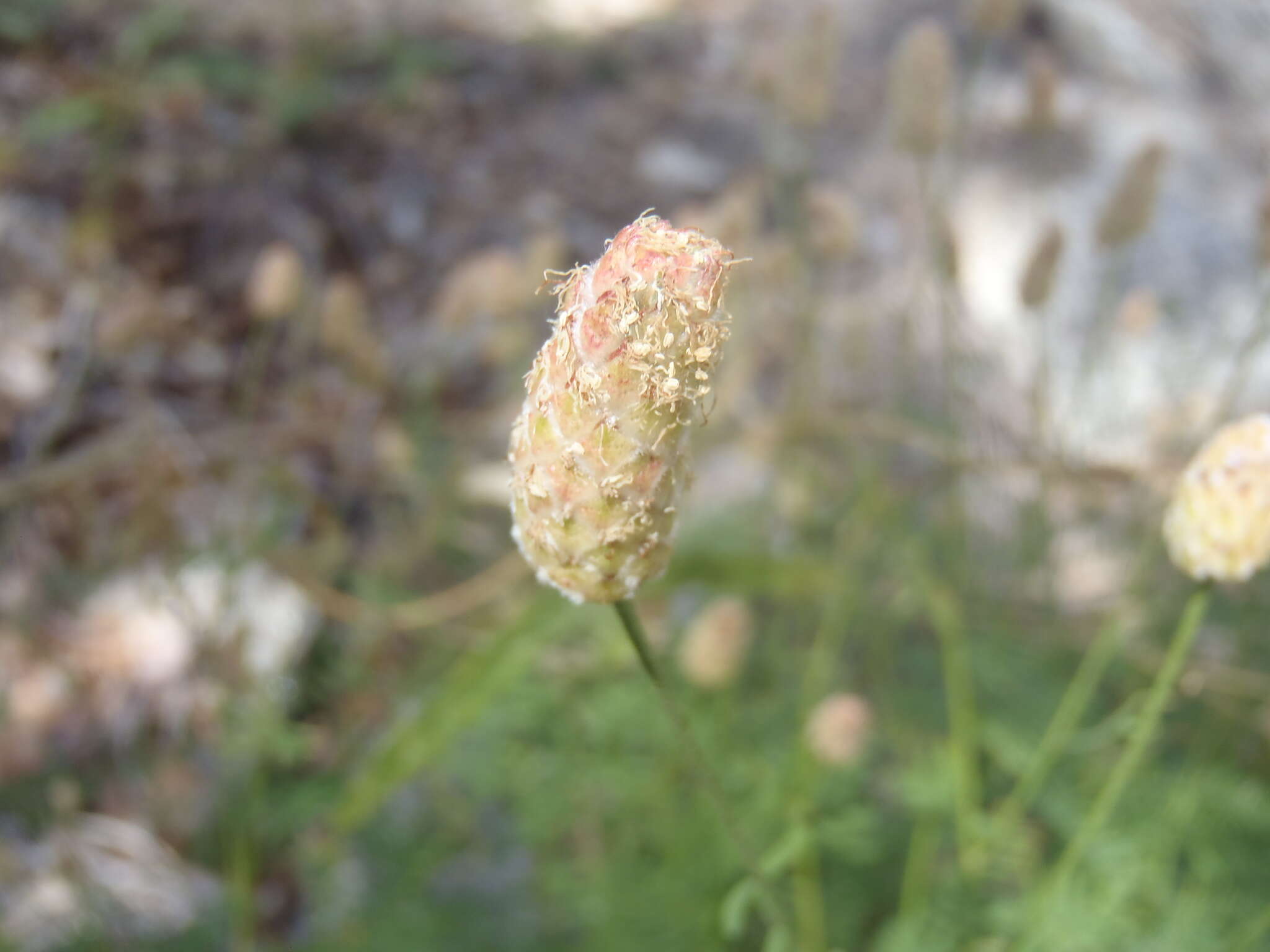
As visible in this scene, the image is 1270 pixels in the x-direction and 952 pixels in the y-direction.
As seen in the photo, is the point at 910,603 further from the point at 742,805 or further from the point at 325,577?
the point at 325,577

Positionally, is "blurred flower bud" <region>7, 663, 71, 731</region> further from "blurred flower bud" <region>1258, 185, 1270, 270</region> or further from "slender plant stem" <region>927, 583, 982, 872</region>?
"blurred flower bud" <region>1258, 185, 1270, 270</region>

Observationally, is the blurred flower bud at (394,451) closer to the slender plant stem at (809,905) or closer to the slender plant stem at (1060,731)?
the slender plant stem at (809,905)

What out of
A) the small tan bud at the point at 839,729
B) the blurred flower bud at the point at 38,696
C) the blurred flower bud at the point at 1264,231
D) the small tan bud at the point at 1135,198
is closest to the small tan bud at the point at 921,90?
the small tan bud at the point at 1135,198

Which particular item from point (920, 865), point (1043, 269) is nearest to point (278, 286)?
point (1043, 269)

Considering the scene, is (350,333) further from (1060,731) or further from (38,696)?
(1060,731)


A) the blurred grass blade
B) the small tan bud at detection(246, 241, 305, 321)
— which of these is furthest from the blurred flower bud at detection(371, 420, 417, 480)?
the blurred grass blade

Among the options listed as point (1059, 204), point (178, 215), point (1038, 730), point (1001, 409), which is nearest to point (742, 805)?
point (1038, 730)

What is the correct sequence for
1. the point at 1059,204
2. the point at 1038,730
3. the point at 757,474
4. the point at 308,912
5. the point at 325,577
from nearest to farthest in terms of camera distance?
the point at 1038,730, the point at 308,912, the point at 325,577, the point at 757,474, the point at 1059,204
